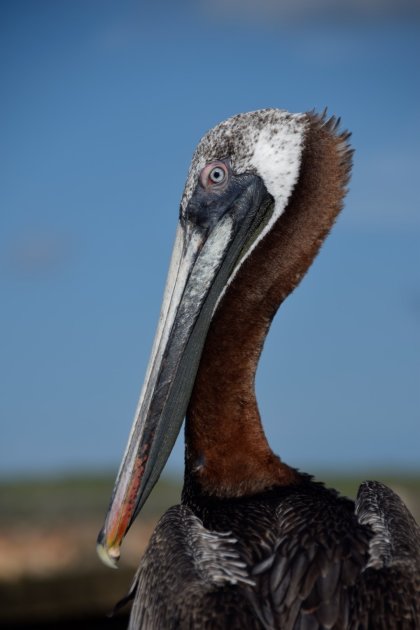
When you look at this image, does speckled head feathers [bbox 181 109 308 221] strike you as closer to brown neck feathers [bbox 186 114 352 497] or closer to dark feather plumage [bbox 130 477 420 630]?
brown neck feathers [bbox 186 114 352 497]

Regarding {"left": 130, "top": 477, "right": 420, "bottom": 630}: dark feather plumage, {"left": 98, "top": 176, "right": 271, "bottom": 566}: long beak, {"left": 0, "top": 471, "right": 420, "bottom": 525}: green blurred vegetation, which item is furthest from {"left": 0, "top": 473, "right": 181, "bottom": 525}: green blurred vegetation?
{"left": 130, "top": 477, "right": 420, "bottom": 630}: dark feather plumage

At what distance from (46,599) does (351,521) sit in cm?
756

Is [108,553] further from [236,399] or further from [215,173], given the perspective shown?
[215,173]

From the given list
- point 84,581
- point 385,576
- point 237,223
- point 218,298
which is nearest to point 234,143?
point 237,223

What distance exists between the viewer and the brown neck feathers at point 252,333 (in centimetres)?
501

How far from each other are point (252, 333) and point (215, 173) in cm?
79

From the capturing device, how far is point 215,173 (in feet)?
17.5

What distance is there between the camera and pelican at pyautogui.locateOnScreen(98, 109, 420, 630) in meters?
4.37

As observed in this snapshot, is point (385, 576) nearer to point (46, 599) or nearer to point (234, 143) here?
point (234, 143)

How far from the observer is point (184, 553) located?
4.47m

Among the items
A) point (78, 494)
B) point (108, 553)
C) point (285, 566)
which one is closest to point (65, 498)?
point (78, 494)

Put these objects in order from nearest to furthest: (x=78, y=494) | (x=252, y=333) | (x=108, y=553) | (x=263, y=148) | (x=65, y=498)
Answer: (x=108, y=553) → (x=252, y=333) → (x=263, y=148) → (x=65, y=498) → (x=78, y=494)

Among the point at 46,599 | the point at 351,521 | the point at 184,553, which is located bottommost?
the point at 46,599

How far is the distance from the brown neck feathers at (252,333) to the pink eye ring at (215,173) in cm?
34
